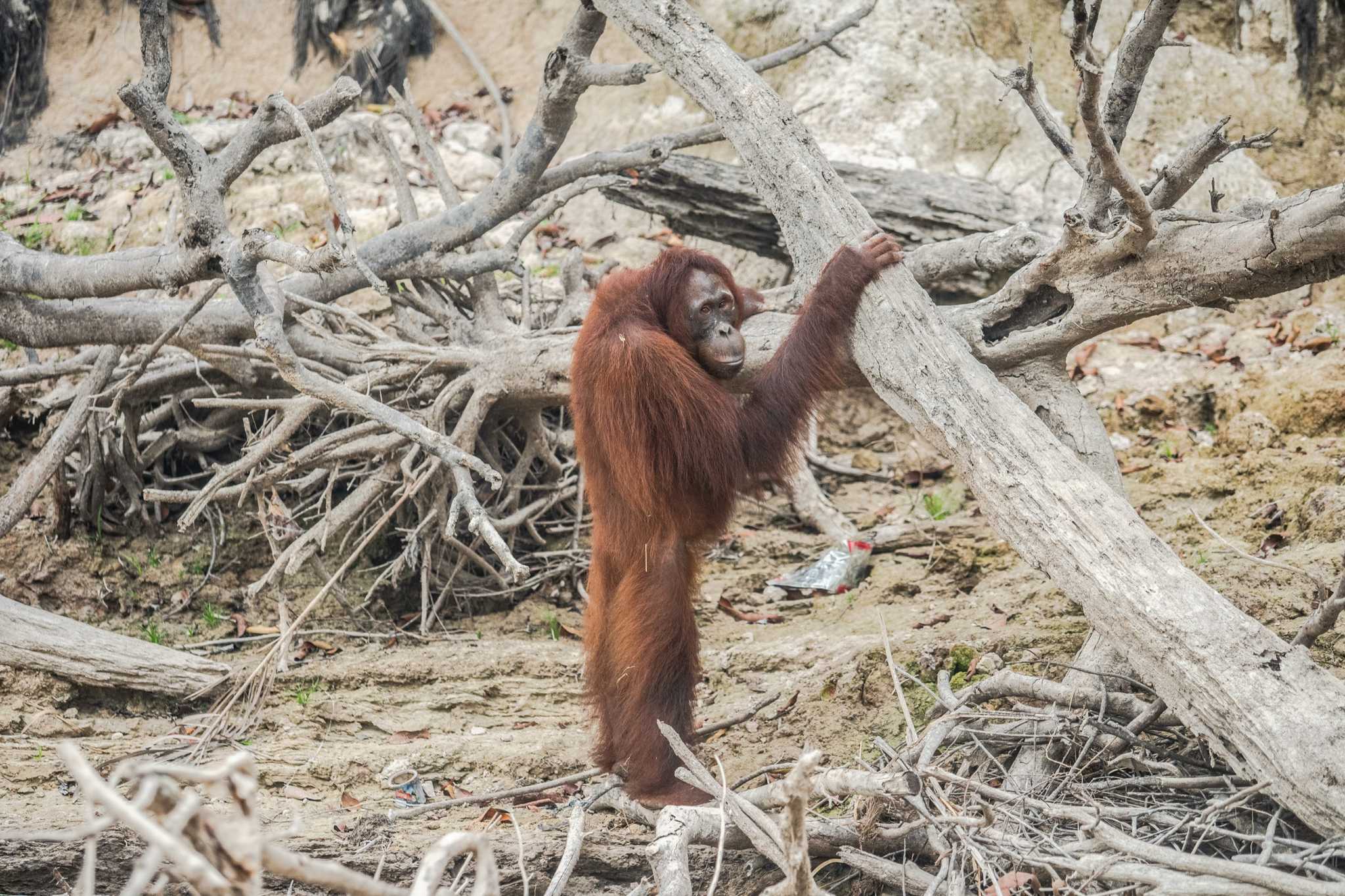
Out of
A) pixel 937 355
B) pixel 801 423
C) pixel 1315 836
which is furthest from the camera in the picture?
pixel 801 423

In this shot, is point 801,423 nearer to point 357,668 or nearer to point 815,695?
point 815,695

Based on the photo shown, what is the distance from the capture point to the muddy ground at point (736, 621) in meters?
4.55

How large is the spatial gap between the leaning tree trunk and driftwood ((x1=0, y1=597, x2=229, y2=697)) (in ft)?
11.7

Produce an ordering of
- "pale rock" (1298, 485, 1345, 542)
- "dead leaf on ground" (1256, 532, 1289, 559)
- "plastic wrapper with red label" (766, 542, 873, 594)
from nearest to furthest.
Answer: "pale rock" (1298, 485, 1345, 542) < "dead leaf on ground" (1256, 532, 1289, 559) < "plastic wrapper with red label" (766, 542, 873, 594)

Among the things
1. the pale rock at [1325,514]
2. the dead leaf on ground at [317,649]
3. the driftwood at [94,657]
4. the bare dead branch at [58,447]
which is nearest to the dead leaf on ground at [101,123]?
the bare dead branch at [58,447]

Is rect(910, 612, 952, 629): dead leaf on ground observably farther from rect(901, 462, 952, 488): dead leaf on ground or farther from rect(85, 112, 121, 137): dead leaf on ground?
rect(85, 112, 121, 137): dead leaf on ground

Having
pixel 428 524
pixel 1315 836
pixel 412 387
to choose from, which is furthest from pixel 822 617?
pixel 1315 836

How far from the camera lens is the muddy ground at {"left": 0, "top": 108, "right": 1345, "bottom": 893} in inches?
179

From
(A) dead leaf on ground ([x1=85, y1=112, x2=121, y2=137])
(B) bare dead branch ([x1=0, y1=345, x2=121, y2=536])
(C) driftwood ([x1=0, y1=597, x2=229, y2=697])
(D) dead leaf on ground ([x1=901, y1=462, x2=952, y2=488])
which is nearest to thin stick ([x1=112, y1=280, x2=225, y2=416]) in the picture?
(B) bare dead branch ([x1=0, y1=345, x2=121, y2=536])

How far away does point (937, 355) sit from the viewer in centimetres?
392

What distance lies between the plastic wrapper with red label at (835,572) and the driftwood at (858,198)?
169cm

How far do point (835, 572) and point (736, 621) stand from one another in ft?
2.05

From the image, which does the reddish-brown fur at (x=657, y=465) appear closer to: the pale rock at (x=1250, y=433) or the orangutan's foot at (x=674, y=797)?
the orangutan's foot at (x=674, y=797)

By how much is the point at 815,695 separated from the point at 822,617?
105 cm
